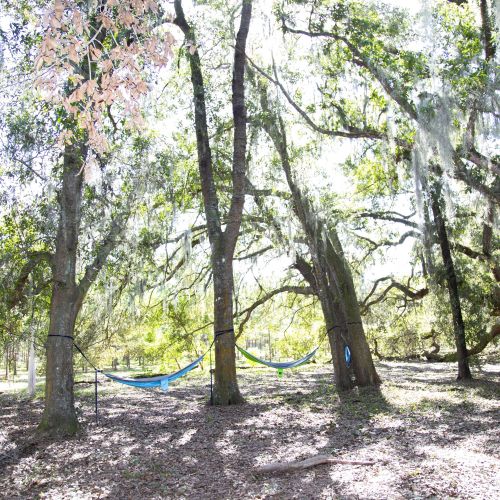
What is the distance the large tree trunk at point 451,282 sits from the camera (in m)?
8.06

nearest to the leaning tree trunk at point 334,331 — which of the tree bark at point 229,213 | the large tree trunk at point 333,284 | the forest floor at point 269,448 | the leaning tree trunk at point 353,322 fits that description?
the large tree trunk at point 333,284

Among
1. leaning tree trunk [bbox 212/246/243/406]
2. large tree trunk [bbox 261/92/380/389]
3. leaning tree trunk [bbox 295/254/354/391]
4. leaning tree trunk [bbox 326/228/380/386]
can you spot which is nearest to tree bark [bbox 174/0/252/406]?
leaning tree trunk [bbox 212/246/243/406]

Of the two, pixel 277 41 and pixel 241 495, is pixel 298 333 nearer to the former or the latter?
pixel 277 41

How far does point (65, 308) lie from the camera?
202 inches

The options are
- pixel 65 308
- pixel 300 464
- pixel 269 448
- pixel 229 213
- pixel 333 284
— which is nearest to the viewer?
pixel 300 464

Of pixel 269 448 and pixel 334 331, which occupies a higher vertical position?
pixel 334 331

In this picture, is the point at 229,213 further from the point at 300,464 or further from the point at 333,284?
the point at 300,464

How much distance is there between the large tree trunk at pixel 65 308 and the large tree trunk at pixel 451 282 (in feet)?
17.6

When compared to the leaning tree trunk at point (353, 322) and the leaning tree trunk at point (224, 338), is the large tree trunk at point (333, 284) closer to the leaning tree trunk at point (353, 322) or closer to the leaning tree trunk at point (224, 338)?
the leaning tree trunk at point (353, 322)

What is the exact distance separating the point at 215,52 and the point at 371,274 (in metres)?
5.71

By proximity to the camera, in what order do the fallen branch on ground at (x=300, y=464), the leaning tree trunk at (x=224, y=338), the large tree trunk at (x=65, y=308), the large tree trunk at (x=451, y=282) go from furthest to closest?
the large tree trunk at (x=451, y=282)
the leaning tree trunk at (x=224, y=338)
the large tree trunk at (x=65, y=308)
the fallen branch on ground at (x=300, y=464)

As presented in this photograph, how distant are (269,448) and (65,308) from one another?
2.45 m

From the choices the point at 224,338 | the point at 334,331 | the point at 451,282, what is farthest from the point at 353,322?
the point at 224,338

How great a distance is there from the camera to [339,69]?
257 inches
